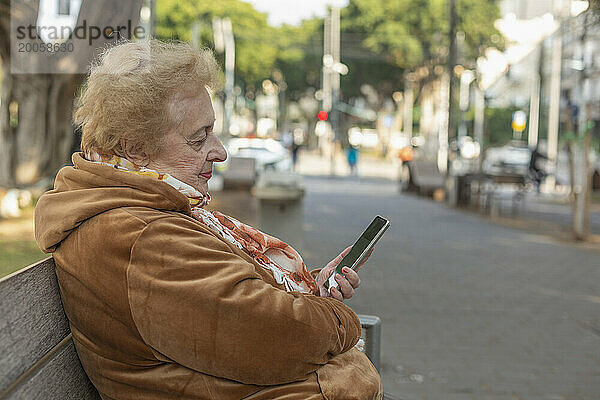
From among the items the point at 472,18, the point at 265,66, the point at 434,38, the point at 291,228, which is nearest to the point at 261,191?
the point at 291,228

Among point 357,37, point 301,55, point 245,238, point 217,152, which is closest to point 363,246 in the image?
point 245,238

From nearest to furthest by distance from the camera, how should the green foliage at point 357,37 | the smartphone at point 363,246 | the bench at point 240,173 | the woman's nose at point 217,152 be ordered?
the woman's nose at point 217,152
the smartphone at point 363,246
the bench at point 240,173
the green foliage at point 357,37

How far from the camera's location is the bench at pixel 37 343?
5.25 ft

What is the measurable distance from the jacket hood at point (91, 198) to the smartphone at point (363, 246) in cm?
61

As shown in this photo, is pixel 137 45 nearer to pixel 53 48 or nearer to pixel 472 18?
pixel 53 48

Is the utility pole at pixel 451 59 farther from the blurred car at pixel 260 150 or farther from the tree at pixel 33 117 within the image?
the tree at pixel 33 117

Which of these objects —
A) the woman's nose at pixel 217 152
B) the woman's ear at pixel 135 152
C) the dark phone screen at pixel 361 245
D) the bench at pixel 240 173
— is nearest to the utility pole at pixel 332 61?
the bench at pixel 240 173

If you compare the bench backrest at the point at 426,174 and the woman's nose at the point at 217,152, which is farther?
the bench backrest at the point at 426,174

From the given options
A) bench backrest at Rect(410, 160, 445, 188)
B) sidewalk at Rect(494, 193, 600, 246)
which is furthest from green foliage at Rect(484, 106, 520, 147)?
sidewalk at Rect(494, 193, 600, 246)

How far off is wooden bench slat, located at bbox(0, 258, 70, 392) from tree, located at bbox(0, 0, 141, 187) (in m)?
8.69

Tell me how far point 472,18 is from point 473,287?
1445 inches

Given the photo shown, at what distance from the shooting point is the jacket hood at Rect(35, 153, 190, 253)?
1925 mm

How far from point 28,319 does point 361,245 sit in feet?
3.49

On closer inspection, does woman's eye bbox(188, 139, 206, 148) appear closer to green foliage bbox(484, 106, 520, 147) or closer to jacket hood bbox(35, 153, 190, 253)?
jacket hood bbox(35, 153, 190, 253)
